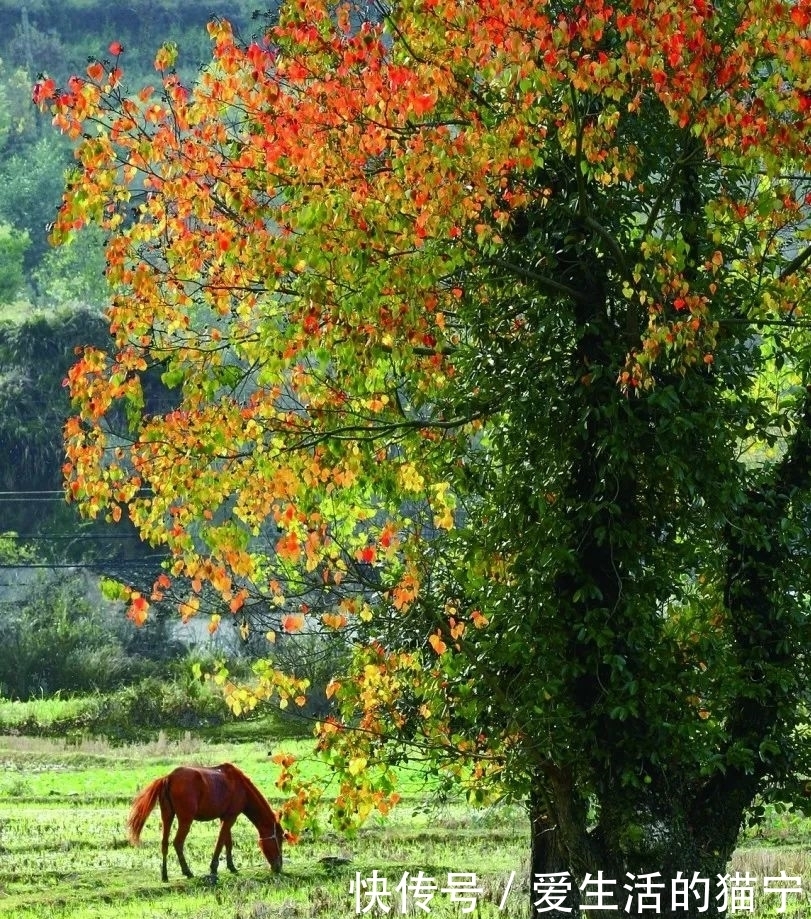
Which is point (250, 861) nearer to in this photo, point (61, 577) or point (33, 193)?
point (61, 577)

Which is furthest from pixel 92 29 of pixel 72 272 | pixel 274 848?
pixel 274 848

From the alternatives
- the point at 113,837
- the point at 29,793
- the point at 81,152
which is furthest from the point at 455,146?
the point at 29,793

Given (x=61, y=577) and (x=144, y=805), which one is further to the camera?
(x=61, y=577)

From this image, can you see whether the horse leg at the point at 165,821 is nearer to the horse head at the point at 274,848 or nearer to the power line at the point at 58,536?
A: the horse head at the point at 274,848

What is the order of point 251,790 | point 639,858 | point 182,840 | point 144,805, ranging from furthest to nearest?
1. point 182,840
2. point 251,790
3. point 144,805
4. point 639,858

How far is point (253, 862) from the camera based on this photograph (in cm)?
1848

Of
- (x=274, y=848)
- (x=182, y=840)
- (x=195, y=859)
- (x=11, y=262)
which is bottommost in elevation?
(x=195, y=859)

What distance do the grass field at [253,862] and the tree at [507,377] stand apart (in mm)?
2901

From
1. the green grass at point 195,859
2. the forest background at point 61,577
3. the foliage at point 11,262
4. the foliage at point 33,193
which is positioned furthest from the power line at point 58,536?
the foliage at point 33,193

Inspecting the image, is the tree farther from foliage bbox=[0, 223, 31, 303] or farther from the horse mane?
foliage bbox=[0, 223, 31, 303]

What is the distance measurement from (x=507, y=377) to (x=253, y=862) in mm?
10339

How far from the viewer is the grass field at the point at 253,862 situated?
50.8ft

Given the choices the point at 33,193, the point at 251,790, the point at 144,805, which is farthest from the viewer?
the point at 33,193

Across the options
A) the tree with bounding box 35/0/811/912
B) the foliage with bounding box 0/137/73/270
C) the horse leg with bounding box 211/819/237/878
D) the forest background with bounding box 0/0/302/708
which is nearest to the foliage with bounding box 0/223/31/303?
the forest background with bounding box 0/0/302/708
